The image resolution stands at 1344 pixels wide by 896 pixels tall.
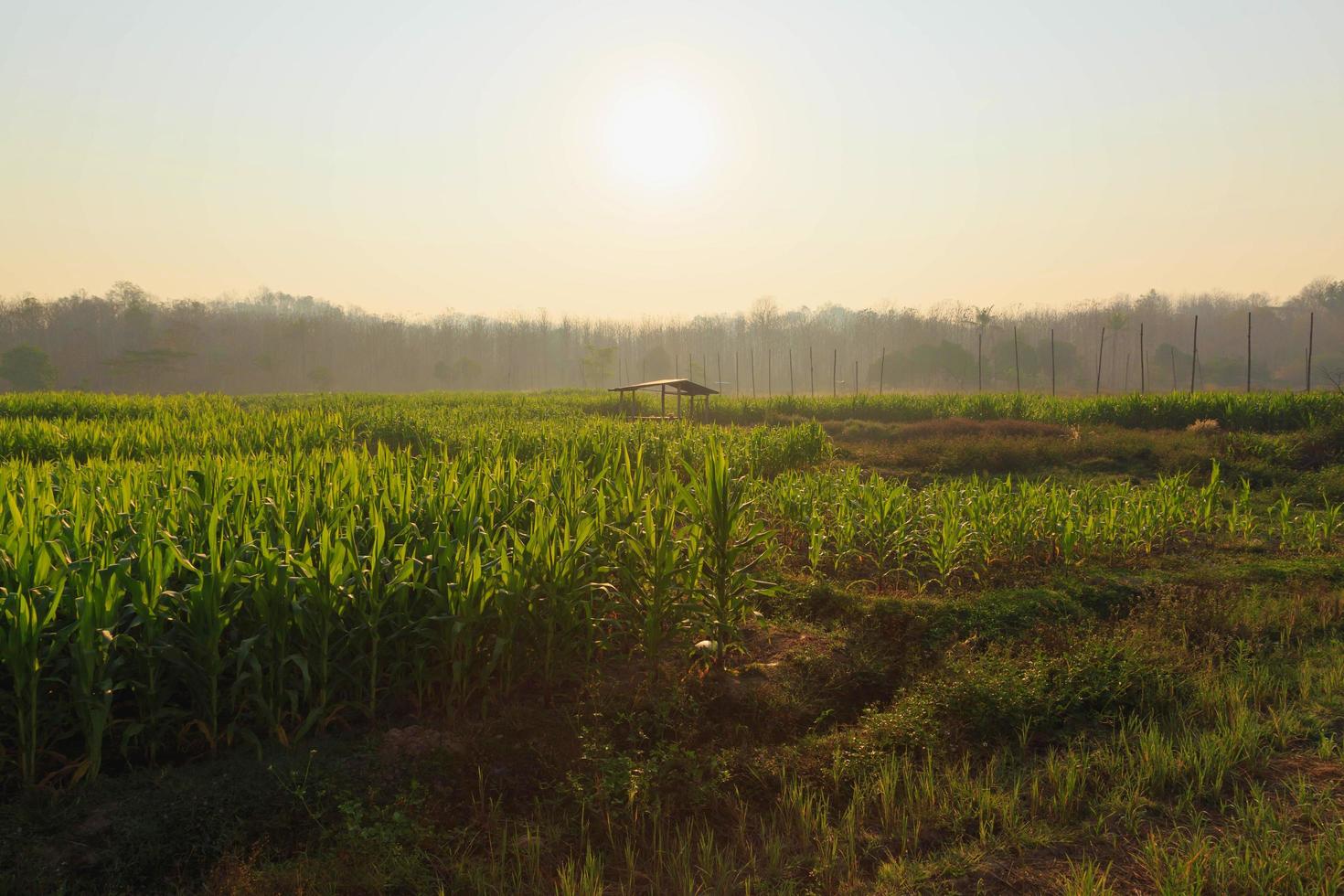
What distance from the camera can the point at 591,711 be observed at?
418cm

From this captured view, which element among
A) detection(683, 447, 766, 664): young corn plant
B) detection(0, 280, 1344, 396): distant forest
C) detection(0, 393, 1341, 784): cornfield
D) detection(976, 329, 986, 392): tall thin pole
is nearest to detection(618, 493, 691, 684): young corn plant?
detection(0, 393, 1341, 784): cornfield

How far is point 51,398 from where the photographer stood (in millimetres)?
19578

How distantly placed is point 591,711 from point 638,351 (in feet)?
338

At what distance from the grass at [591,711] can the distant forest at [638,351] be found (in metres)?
48.2

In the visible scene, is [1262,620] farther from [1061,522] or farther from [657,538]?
[657,538]

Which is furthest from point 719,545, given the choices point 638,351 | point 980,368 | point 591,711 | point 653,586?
point 638,351

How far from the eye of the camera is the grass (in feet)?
10.3

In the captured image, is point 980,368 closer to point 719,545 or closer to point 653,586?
point 719,545

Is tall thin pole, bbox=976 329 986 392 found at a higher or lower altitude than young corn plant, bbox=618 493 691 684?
higher

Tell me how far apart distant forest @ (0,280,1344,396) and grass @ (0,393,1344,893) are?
4819cm

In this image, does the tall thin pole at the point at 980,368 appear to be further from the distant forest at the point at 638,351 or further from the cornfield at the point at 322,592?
the cornfield at the point at 322,592

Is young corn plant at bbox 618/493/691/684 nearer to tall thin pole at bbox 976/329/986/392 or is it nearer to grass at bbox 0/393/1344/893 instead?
grass at bbox 0/393/1344/893

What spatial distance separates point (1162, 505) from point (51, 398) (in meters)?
23.6

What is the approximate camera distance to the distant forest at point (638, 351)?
64562 millimetres
